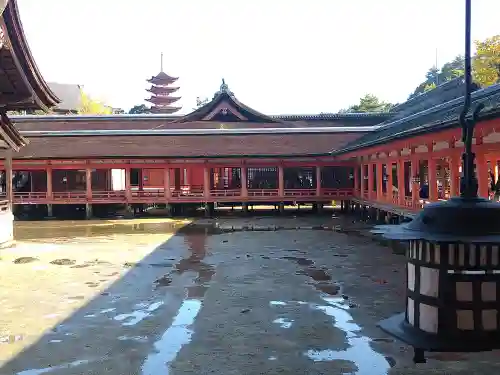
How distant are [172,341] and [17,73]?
9743 mm

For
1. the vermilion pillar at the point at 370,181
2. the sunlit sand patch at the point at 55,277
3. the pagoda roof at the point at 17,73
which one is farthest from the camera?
the vermilion pillar at the point at 370,181

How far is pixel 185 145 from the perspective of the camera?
31484 mm

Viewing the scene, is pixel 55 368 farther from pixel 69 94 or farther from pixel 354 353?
pixel 69 94

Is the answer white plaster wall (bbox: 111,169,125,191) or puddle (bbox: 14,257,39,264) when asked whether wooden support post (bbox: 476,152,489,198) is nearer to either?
puddle (bbox: 14,257,39,264)

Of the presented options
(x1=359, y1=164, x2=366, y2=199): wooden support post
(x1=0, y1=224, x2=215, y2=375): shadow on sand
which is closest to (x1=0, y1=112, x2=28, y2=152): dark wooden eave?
(x1=0, y1=224, x2=215, y2=375): shadow on sand

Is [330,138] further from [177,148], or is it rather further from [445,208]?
[445,208]

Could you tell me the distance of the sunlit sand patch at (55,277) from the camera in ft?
29.1

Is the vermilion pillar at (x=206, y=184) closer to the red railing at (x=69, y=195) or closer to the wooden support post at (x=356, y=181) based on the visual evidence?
the red railing at (x=69, y=195)

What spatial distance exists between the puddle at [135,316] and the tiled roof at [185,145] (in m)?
20.4

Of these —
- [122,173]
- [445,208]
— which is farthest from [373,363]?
[122,173]

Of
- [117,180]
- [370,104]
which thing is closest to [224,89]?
[117,180]

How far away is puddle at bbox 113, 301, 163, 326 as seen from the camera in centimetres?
888

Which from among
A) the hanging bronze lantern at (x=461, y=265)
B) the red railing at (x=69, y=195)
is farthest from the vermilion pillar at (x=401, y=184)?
the red railing at (x=69, y=195)

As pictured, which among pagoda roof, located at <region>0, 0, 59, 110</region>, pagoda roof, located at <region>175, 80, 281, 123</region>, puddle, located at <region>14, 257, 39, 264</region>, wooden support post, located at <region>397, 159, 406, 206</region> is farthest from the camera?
pagoda roof, located at <region>175, 80, 281, 123</region>
